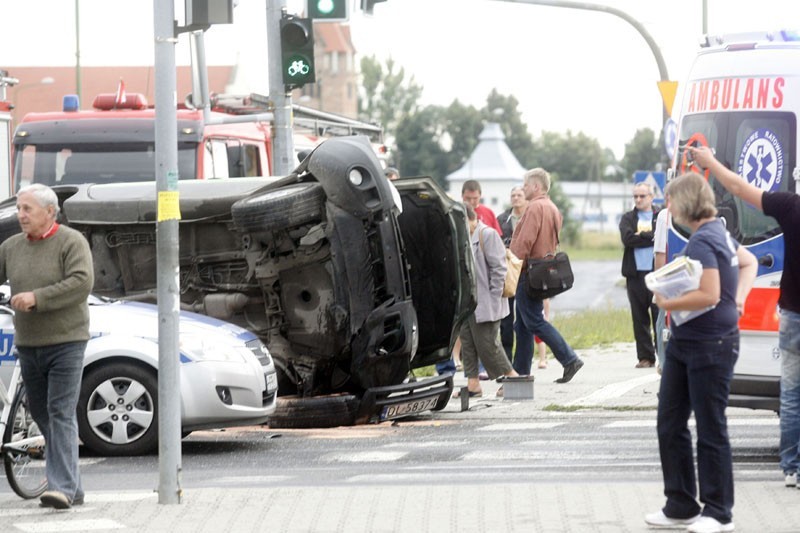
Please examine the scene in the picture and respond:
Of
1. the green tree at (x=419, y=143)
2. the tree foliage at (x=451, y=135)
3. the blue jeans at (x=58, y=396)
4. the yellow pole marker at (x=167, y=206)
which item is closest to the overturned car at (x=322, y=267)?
the yellow pole marker at (x=167, y=206)

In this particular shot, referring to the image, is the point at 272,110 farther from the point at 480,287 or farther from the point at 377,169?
the point at 377,169

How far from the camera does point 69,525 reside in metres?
8.19

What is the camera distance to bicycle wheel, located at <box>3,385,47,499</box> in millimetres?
9000

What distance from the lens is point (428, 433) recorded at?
12102 mm

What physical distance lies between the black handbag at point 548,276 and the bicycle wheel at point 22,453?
6.30 metres

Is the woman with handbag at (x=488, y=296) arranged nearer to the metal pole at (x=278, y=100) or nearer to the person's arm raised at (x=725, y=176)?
the metal pole at (x=278, y=100)

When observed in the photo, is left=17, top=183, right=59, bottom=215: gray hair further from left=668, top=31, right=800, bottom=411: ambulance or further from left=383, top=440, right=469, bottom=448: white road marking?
left=668, top=31, right=800, bottom=411: ambulance

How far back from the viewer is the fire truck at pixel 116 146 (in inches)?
661

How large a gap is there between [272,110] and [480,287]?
2894 millimetres

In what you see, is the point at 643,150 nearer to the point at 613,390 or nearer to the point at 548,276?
the point at 613,390

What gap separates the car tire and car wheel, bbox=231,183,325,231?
1.32 meters

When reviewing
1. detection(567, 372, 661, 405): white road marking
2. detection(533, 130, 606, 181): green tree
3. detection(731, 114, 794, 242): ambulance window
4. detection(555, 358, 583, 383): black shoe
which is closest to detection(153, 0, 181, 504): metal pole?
detection(731, 114, 794, 242): ambulance window

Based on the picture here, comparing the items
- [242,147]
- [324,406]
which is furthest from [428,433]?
[242,147]

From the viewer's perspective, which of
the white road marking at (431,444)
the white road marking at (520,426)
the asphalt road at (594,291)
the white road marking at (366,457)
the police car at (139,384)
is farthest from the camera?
the asphalt road at (594,291)
